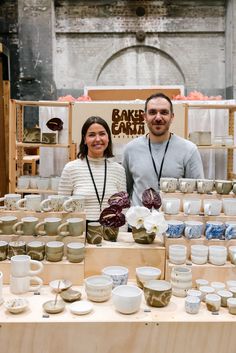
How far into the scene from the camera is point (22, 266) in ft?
5.24

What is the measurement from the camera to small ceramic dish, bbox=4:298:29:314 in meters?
1.44

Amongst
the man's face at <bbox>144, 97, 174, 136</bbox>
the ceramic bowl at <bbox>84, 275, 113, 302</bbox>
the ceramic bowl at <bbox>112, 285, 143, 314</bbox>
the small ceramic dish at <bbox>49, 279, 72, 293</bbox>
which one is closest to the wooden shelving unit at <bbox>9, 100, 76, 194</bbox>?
the man's face at <bbox>144, 97, 174, 136</bbox>

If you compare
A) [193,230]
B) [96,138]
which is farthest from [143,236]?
[96,138]

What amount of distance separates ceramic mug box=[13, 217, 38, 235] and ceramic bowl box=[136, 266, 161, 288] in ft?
1.68

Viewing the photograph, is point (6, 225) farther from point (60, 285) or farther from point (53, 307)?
point (53, 307)

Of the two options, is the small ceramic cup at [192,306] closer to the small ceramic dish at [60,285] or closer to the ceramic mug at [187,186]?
the small ceramic dish at [60,285]

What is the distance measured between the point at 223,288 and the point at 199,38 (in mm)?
7482

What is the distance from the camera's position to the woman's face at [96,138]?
2432 millimetres

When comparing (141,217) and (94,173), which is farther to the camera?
(94,173)

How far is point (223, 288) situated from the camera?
1.59 metres

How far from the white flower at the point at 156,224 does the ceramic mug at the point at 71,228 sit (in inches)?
12.1

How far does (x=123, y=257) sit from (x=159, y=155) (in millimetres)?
1026

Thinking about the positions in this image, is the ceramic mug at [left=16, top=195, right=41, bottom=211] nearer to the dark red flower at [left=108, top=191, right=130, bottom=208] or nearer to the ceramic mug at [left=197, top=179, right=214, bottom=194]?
the dark red flower at [left=108, top=191, right=130, bottom=208]
